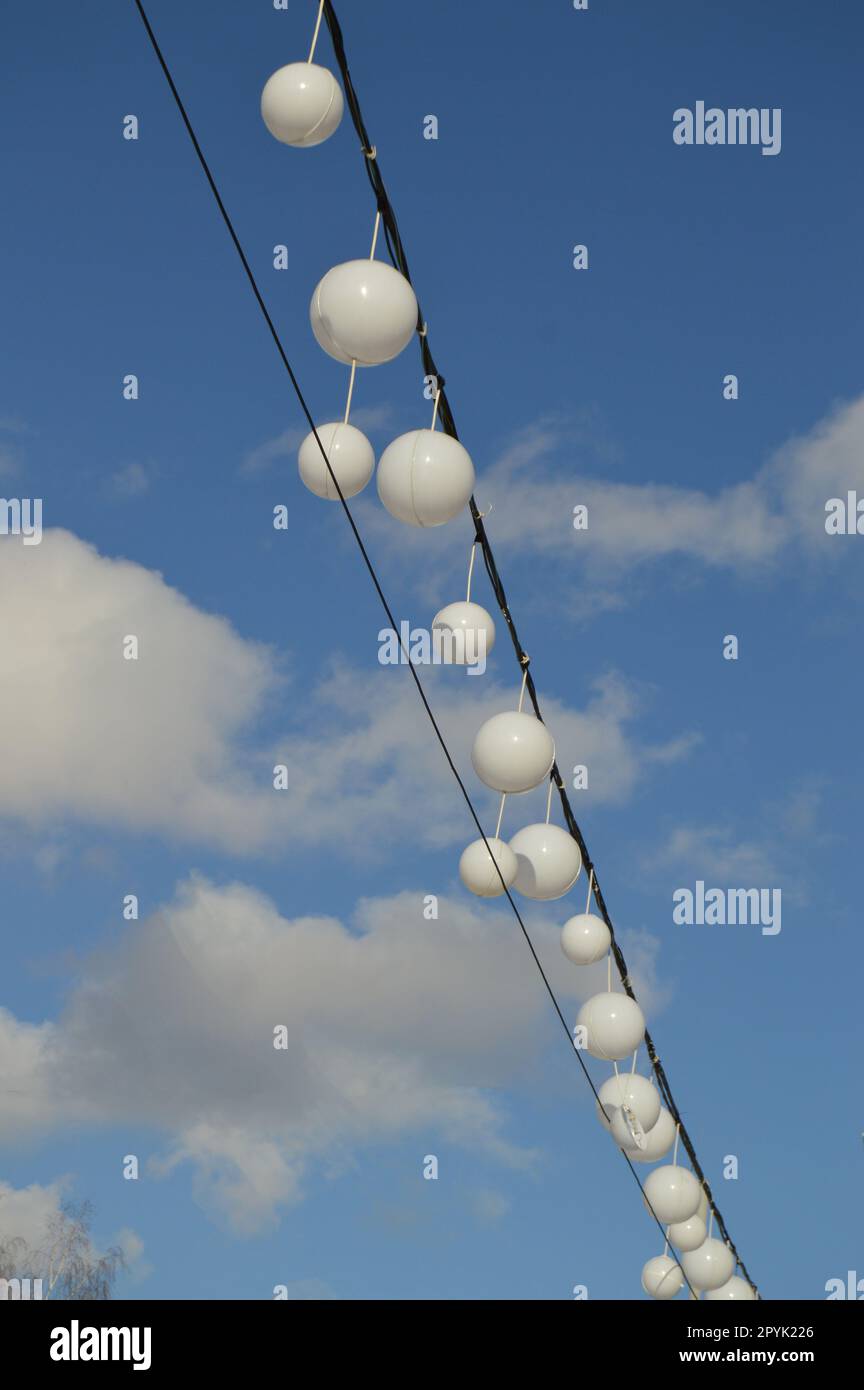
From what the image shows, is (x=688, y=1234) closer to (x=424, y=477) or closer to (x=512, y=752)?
(x=512, y=752)

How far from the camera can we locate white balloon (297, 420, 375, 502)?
3537mm

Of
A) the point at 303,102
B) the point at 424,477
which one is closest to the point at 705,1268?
the point at 424,477

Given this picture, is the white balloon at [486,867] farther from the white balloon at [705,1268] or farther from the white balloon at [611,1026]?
the white balloon at [705,1268]

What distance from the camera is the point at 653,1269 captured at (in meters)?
7.41

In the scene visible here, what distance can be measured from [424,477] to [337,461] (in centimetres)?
22

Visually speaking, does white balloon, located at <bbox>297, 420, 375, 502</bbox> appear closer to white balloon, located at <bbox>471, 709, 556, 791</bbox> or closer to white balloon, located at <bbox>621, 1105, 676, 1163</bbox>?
white balloon, located at <bbox>471, 709, 556, 791</bbox>

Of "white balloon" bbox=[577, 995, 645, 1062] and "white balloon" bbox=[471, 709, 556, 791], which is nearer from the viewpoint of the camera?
"white balloon" bbox=[471, 709, 556, 791]

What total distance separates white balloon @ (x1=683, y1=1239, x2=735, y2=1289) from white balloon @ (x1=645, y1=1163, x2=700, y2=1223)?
0.72 m

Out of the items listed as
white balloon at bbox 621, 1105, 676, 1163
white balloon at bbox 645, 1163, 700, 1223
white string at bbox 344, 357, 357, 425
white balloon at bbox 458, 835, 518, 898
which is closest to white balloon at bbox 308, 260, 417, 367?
white string at bbox 344, 357, 357, 425

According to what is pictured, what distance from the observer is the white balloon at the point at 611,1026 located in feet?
18.2
